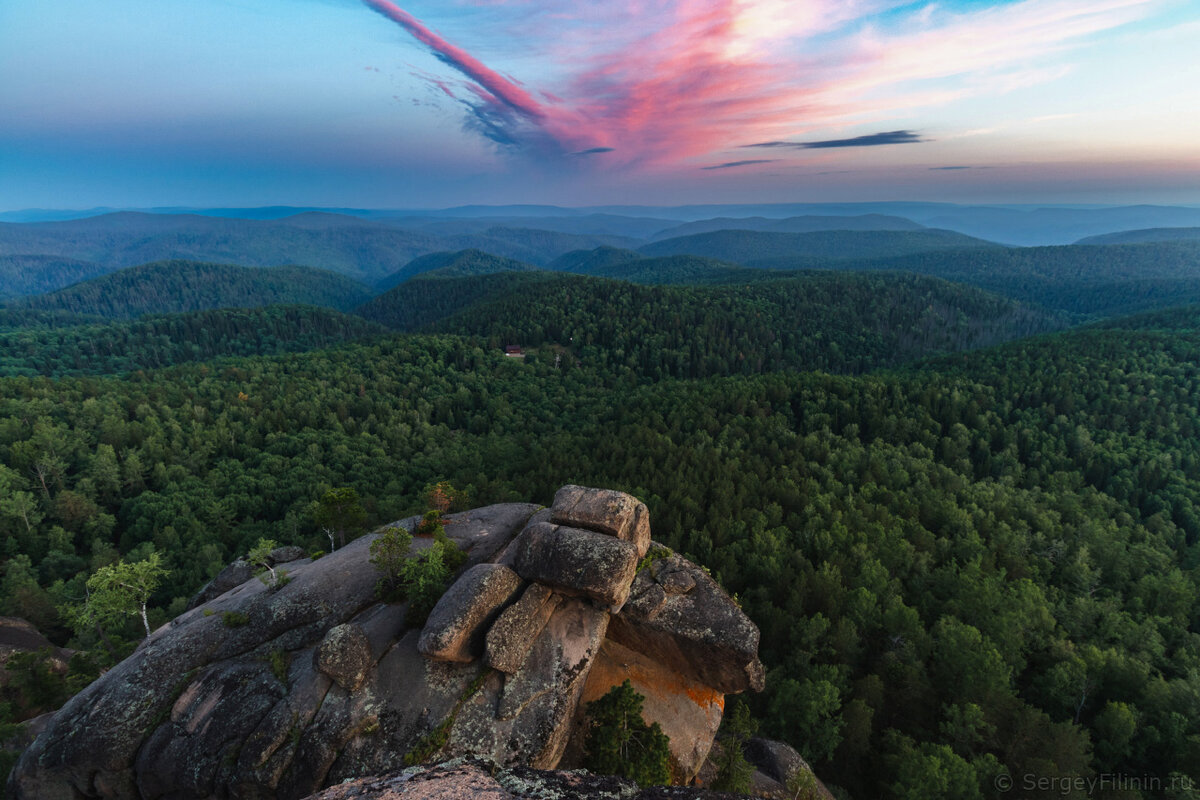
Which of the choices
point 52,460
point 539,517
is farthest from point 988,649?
point 52,460

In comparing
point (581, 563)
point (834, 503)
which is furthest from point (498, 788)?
point (834, 503)

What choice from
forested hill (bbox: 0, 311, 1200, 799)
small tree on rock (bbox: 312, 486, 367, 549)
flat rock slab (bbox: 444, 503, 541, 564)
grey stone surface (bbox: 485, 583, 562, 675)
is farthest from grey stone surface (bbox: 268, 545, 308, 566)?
grey stone surface (bbox: 485, 583, 562, 675)

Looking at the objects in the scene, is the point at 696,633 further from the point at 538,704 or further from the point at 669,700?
the point at 538,704

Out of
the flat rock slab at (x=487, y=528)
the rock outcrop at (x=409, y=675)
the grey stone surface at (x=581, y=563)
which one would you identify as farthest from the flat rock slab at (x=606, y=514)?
the flat rock slab at (x=487, y=528)

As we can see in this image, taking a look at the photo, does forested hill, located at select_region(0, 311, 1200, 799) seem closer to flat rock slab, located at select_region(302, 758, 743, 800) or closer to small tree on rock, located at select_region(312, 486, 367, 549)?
flat rock slab, located at select_region(302, 758, 743, 800)

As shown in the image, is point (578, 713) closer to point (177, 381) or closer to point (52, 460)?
point (52, 460)

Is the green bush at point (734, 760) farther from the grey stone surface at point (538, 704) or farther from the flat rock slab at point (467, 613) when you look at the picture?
the flat rock slab at point (467, 613)
